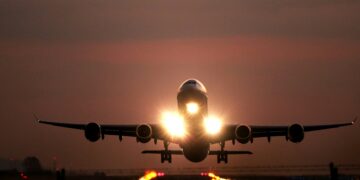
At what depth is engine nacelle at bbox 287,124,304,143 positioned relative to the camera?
97.4 metres

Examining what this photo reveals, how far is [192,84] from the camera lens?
320 feet

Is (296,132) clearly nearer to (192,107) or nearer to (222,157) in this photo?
(222,157)

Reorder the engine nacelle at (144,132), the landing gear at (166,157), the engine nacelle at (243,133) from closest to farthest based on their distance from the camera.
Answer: the engine nacelle at (144,132)
the engine nacelle at (243,133)
the landing gear at (166,157)

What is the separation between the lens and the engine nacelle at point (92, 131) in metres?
96.6

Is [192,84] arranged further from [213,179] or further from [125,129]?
[213,179]

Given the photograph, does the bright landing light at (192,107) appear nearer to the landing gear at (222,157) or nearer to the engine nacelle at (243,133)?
the engine nacelle at (243,133)

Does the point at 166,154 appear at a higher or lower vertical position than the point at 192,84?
lower

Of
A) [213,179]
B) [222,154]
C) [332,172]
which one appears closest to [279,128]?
[222,154]

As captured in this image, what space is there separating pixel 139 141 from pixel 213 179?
77.7ft

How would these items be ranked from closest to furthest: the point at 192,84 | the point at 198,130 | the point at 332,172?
the point at 332,172 < the point at 198,130 < the point at 192,84

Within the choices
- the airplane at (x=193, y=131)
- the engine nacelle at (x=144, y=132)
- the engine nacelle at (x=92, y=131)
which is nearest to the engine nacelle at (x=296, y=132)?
the airplane at (x=193, y=131)

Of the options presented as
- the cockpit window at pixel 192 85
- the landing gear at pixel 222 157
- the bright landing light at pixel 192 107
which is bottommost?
the landing gear at pixel 222 157

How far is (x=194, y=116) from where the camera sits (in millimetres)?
92438

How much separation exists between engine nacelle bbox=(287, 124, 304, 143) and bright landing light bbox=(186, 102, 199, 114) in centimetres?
1242
